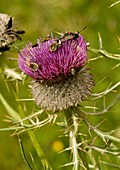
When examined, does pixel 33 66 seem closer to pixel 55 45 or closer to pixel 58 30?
pixel 55 45

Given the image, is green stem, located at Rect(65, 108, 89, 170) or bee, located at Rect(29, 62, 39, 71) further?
bee, located at Rect(29, 62, 39, 71)

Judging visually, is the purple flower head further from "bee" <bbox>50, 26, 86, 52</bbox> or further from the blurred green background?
the blurred green background

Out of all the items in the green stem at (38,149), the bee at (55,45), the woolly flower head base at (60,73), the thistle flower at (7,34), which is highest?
the thistle flower at (7,34)

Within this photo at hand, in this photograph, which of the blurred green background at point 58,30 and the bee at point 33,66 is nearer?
the bee at point 33,66

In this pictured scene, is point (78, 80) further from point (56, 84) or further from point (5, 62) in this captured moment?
point (5, 62)

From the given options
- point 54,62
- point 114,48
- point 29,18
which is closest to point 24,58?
point 54,62

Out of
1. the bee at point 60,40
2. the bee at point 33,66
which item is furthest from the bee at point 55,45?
the bee at point 33,66

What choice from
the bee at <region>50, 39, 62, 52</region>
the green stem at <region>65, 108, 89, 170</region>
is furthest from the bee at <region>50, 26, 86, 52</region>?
the green stem at <region>65, 108, 89, 170</region>

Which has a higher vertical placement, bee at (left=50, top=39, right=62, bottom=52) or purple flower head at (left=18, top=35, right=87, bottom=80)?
bee at (left=50, top=39, right=62, bottom=52)

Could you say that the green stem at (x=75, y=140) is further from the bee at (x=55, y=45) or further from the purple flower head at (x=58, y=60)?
the bee at (x=55, y=45)
